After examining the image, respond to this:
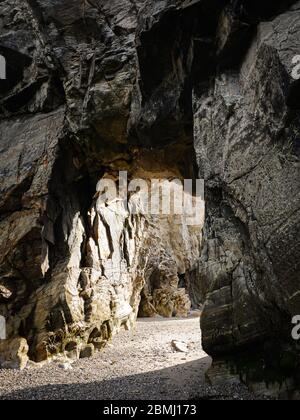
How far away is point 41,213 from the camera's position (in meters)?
17.0

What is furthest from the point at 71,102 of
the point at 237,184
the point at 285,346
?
the point at 285,346

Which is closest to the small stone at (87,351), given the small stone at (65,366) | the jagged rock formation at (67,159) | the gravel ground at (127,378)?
the jagged rock formation at (67,159)

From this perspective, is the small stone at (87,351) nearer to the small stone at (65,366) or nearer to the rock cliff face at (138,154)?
the rock cliff face at (138,154)

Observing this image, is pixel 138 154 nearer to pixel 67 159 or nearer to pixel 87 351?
pixel 67 159

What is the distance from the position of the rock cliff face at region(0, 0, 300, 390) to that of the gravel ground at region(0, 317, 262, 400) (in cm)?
124

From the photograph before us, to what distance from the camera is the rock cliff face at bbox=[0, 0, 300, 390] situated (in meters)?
10.2

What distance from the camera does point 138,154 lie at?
59.7 feet

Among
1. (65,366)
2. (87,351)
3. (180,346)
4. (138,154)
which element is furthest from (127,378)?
(138,154)

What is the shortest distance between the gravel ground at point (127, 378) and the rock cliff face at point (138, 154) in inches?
48.7

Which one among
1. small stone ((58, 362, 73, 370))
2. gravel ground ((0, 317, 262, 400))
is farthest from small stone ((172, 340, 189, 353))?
small stone ((58, 362, 73, 370))

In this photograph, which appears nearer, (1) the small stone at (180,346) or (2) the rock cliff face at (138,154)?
(2) the rock cliff face at (138,154)

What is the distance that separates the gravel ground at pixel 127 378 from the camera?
10906 mm

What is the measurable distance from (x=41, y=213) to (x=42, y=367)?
664 cm
